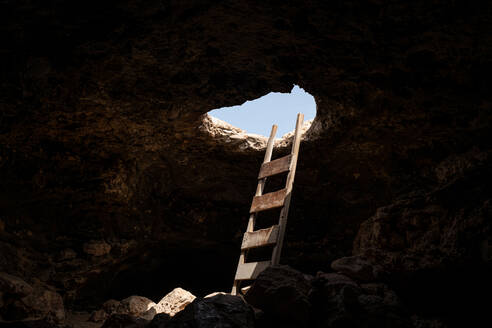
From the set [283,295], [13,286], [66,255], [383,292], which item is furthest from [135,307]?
[383,292]

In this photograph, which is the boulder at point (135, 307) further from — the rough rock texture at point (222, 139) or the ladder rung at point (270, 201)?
the ladder rung at point (270, 201)

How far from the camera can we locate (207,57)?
397 centimetres

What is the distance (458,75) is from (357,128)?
1462 mm

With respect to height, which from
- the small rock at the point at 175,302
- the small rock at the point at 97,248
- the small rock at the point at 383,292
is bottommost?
the small rock at the point at 175,302

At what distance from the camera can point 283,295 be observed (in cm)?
295

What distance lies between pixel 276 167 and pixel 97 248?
2801 millimetres

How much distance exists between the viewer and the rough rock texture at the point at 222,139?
128 inches

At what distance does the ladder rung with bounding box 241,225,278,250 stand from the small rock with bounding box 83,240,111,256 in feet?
8.01

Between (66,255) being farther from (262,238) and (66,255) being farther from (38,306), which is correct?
(262,238)

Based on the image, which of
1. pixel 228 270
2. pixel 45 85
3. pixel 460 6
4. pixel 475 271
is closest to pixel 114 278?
pixel 228 270

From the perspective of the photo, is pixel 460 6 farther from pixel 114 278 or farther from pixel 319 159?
pixel 114 278

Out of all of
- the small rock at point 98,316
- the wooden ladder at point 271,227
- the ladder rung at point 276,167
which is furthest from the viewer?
the small rock at point 98,316

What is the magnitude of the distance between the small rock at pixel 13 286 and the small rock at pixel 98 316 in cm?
101

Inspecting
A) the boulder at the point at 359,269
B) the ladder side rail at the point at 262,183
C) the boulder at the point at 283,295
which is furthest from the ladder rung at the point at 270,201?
the boulder at the point at 283,295
